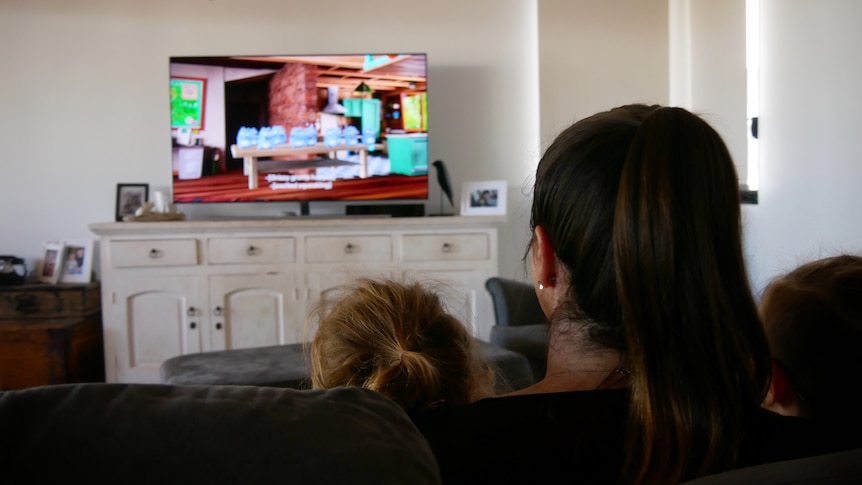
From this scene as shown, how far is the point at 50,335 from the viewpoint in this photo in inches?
133

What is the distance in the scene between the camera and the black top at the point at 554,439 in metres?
0.67

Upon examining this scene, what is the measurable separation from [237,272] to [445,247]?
3.33 feet

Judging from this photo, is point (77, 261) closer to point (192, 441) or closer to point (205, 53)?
point (205, 53)

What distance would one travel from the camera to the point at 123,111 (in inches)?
160

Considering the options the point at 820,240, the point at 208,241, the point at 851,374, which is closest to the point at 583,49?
the point at 820,240

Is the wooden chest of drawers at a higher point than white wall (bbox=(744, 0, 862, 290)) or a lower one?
lower

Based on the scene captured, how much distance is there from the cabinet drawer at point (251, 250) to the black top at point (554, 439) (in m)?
2.98

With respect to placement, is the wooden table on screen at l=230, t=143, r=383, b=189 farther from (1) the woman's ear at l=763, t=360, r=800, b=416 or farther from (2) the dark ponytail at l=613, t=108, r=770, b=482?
(2) the dark ponytail at l=613, t=108, r=770, b=482

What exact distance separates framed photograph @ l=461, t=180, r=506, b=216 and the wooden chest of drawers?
1.93m

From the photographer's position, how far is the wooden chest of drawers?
3.36 meters

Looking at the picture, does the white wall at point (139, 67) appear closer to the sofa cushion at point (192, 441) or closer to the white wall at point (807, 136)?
the white wall at point (807, 136)

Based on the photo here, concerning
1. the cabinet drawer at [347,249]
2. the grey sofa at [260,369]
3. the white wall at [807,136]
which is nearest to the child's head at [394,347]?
the grey sofa at [260,369]

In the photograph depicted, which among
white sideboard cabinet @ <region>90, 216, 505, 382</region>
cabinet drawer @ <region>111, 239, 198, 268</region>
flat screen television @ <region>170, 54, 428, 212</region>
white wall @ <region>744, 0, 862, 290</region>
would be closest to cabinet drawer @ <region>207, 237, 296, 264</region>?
white sideboard cabinet @ <region>90, 216, 505, 382</region>

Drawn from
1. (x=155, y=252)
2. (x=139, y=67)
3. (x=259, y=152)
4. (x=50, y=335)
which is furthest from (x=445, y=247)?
(x=139, y=67)
